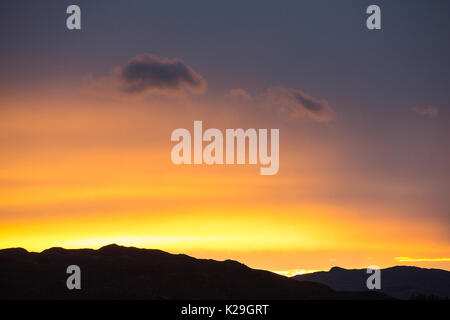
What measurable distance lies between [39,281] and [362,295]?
3864 inches
